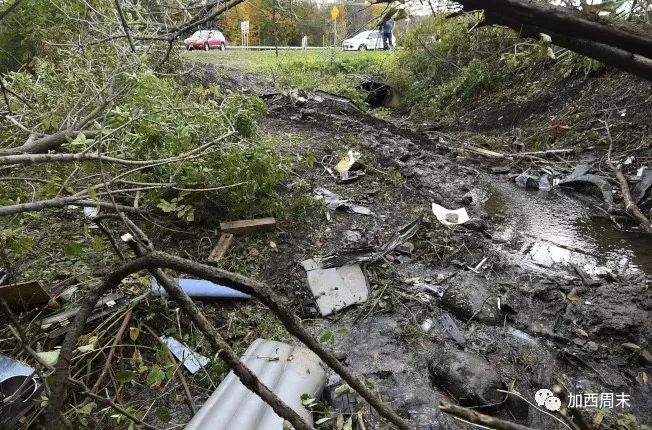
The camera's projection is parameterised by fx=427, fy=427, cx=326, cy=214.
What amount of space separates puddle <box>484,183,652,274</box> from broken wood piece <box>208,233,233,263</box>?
2677mm

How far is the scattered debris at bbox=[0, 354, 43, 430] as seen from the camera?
6.56ft

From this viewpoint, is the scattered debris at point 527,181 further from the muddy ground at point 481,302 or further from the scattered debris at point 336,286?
the scattered debris at point 336,286

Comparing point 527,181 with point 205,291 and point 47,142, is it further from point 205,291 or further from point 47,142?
point 47,142

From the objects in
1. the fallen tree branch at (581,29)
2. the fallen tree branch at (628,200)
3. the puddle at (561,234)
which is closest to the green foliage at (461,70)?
the fallen tree branch at (628,200)

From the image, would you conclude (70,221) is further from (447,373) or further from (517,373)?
(517,373)

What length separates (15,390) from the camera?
2.14 m

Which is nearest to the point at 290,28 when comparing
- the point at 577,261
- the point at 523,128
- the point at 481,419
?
the point at 481,419

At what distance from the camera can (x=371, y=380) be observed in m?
2.70

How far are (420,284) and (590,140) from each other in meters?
4.43

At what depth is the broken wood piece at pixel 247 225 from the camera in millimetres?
3902

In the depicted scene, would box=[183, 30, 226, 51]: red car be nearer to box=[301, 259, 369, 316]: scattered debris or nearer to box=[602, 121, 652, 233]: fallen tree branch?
box=[301, 259, 369, 316]: scattered debris

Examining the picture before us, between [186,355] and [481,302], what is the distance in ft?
7.04

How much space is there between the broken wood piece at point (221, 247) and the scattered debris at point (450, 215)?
212cm

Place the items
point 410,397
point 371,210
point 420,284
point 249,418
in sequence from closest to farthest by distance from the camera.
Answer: point 249,418 < point 410,397 < point 420,284 < point 371,210
